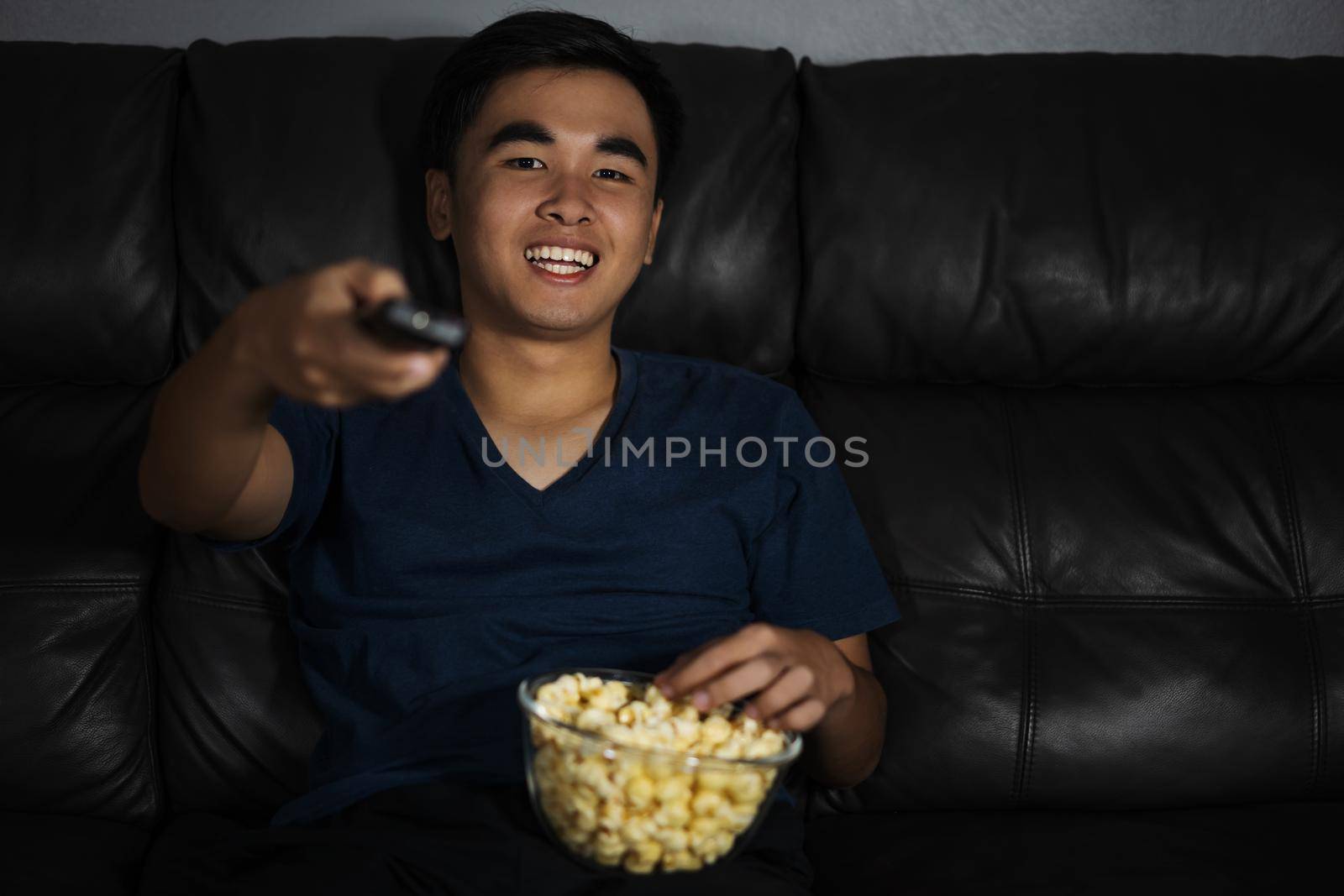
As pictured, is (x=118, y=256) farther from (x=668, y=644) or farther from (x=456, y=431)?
(x=668, y=644)

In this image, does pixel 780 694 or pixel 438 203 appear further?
pixel 438 203

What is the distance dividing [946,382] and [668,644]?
57cm

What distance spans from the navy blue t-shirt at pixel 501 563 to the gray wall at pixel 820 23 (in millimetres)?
715

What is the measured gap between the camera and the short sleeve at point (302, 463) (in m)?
1.15

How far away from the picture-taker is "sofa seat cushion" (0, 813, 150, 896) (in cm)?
111

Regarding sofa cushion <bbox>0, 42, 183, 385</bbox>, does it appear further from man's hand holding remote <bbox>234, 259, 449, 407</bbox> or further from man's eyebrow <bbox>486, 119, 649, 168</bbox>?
man's hand holding remote <bbox>234, 259, 449, 407</bbox>

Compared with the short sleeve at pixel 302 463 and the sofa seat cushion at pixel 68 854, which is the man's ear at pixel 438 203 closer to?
the short sleeve at pixel 302 463

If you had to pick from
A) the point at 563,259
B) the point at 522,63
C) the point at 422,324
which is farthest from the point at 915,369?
the point at 422,324

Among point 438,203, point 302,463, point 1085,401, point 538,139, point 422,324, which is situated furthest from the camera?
point 1085,401

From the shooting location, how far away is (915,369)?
4.94 ft

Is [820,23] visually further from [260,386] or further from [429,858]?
[429,858]

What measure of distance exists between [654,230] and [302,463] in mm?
525

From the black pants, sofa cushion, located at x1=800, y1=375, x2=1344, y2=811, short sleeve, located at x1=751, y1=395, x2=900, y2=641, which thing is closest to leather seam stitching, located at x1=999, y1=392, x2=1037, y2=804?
sofa cushion, located at x1=800, y1=375, x2=1344, y2=811

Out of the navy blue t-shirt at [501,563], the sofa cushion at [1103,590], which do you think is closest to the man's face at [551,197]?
the navy blue t-shirt at [501,563]
